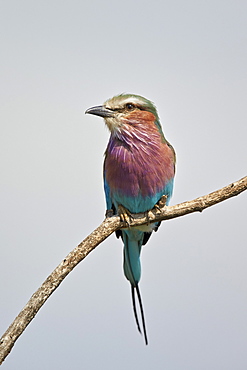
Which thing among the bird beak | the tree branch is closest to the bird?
the bird beak

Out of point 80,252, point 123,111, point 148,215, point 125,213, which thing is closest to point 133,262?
point 125,213

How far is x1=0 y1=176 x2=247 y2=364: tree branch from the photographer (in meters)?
3.32

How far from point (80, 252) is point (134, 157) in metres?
1.35


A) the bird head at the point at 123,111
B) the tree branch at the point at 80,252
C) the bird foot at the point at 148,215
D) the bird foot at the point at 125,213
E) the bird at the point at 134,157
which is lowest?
the tree branch at the point at 80,252

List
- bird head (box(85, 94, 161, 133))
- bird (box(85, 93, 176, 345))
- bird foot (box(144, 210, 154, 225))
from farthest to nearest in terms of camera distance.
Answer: bird head (box(85, 94, 161, 133)), bird (box(85, 93, 176, 345)), bird foot (box(144, 210, 154, 225))

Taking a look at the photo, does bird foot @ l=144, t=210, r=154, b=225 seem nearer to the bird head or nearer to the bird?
the bird

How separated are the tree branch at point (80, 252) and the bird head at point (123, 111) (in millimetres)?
874

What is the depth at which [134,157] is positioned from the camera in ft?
15.9

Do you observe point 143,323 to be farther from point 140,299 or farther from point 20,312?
point 20,312

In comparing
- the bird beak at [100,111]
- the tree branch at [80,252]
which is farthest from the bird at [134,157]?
the tree branch at [80,252]

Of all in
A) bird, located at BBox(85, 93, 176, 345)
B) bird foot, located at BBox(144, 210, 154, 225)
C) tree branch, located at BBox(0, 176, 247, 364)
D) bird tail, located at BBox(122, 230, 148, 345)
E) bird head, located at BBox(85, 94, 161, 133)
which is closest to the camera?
tree branch, located at BBox(0, 176, 247, 364)

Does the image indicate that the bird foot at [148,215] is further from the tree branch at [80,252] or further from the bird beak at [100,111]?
the bird beak at [100,111]

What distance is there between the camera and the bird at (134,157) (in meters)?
Result: 4.84

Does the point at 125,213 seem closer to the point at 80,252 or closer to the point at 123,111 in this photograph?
the point at 123,111
